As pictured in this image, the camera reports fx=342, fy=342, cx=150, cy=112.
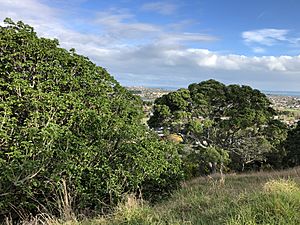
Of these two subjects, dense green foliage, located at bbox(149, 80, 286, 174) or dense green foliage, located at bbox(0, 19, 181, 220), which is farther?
dense green foliage, located at bbox(149, 80, 286, 174)

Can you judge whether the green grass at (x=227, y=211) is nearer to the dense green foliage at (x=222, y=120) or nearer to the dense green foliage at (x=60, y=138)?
the dense green foliage at (x=60, y=138)

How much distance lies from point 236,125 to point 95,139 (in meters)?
12.9

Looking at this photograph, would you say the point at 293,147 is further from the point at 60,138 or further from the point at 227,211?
the point at 227,211

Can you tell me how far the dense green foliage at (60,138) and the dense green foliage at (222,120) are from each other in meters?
10.7

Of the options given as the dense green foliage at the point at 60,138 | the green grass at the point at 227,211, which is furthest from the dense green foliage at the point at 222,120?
the green grass at the point at 227,211

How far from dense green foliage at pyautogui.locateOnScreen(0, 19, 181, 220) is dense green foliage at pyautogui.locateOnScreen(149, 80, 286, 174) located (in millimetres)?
10724

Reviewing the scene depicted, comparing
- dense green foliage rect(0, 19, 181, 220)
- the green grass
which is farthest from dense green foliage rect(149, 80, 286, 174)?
the green grass

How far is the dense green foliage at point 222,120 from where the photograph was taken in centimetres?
1874

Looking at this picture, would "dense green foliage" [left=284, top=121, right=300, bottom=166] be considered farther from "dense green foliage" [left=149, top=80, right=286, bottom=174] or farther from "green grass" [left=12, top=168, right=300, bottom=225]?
"green grass" [left=12, top=168, right=300, bottom=225]

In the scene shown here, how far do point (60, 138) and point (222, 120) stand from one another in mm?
14133

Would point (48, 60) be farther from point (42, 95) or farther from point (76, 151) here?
point (76, 151)

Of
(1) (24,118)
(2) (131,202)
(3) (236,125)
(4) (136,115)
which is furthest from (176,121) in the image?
(2) (131,202)

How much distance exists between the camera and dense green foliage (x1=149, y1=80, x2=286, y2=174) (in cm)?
1874

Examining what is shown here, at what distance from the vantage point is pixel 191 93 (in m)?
19.7
